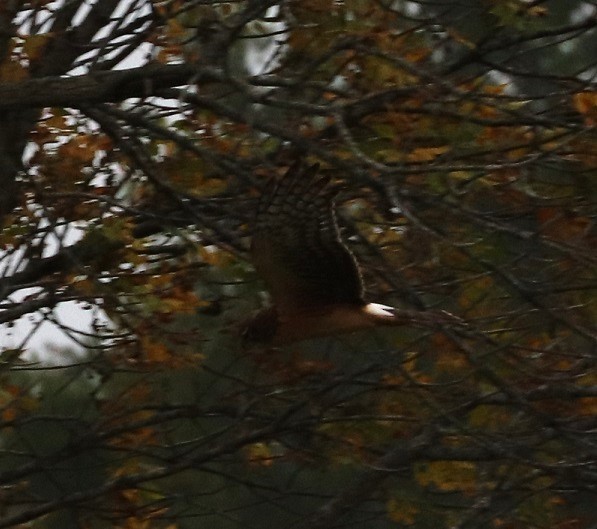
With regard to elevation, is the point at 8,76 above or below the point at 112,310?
above

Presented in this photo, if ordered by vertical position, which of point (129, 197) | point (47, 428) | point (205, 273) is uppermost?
point (129, 197)

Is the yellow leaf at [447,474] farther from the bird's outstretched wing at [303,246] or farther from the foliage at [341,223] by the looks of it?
the bird's outstretched wing at [303,246]

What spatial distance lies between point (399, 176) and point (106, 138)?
5.09 feet

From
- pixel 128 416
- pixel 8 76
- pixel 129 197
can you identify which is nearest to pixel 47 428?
pixel 128 416

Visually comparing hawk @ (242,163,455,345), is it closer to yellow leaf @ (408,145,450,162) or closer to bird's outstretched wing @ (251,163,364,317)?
bird's outstretched wing @ (251,163,364,317)

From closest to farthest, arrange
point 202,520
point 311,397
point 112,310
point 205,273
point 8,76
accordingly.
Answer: point 8,76 < point 112,310 < point 311,397 < point 205,273 < point 202,520

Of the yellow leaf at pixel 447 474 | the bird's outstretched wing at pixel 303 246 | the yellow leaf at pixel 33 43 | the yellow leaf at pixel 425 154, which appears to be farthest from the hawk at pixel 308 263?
the yellow leaf at pixel 33 43

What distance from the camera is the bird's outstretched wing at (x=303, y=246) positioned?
4605 millimetres

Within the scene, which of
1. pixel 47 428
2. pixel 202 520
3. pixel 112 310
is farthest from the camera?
pixel 202 520

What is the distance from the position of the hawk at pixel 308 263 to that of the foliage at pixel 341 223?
0.11 meters

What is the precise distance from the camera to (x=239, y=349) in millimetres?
5547

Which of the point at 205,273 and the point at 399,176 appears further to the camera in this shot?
the point at 205,273

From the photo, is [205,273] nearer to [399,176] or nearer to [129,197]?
[129,197]

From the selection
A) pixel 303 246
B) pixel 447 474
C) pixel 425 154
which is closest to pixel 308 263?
pixel 303 246
